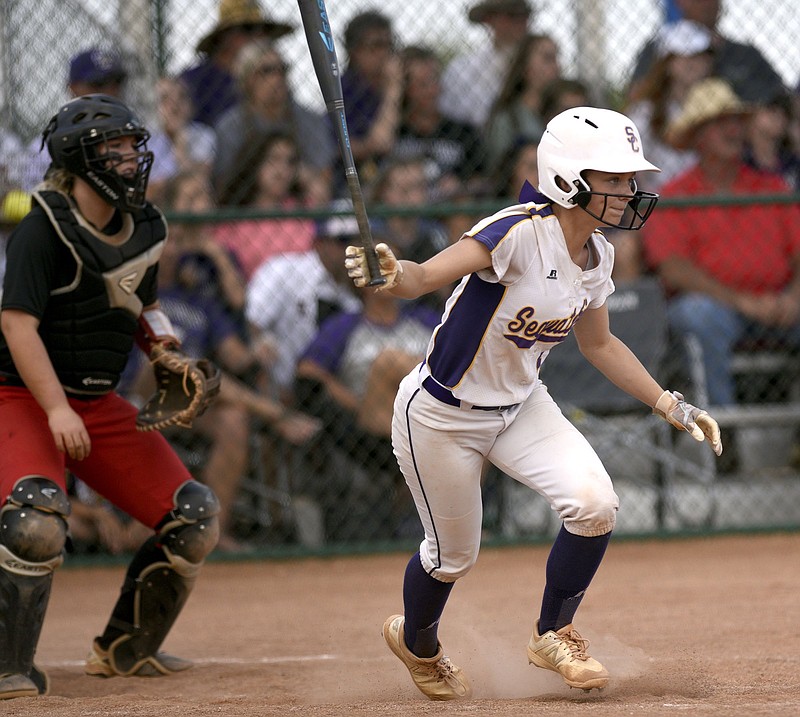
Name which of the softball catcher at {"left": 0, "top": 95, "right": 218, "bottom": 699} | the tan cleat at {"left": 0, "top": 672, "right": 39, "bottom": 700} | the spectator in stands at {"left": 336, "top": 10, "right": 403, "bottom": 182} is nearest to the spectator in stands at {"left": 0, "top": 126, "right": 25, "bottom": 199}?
the spectator in stands at {"left": 336, "top": 10, "right": 403, "bottom": 182}

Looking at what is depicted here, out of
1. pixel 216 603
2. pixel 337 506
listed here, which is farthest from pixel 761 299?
pixel 216 603

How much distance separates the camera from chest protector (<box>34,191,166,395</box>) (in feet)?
13.8

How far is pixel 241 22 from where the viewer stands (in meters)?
7.01

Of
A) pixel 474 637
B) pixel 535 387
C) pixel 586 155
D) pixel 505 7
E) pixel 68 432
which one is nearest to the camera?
pixel 586 155

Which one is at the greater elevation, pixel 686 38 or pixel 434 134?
pixel 686 38

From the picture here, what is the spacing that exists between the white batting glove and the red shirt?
4204 mm

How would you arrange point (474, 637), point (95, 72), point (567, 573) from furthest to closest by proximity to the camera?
1. point (95, 72)
2. point (474, 637)
3. point (567, 573)

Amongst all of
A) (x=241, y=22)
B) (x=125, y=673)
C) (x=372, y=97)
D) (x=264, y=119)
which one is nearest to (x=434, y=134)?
(x=372, y=97)

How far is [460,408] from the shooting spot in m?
3.70

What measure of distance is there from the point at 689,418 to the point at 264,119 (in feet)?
13.1

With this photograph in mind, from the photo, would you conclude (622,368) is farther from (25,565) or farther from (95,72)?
(95,72)

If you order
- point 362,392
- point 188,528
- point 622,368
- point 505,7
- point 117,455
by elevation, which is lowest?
point 362,392

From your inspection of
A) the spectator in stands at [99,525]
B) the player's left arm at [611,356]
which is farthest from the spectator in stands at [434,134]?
the player's left arm at [611,356]

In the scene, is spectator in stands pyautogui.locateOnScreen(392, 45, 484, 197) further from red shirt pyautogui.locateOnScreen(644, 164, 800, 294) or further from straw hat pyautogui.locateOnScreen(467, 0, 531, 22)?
red shirt pyautogui.locateOnScreen(644, 164, 800, 294)
